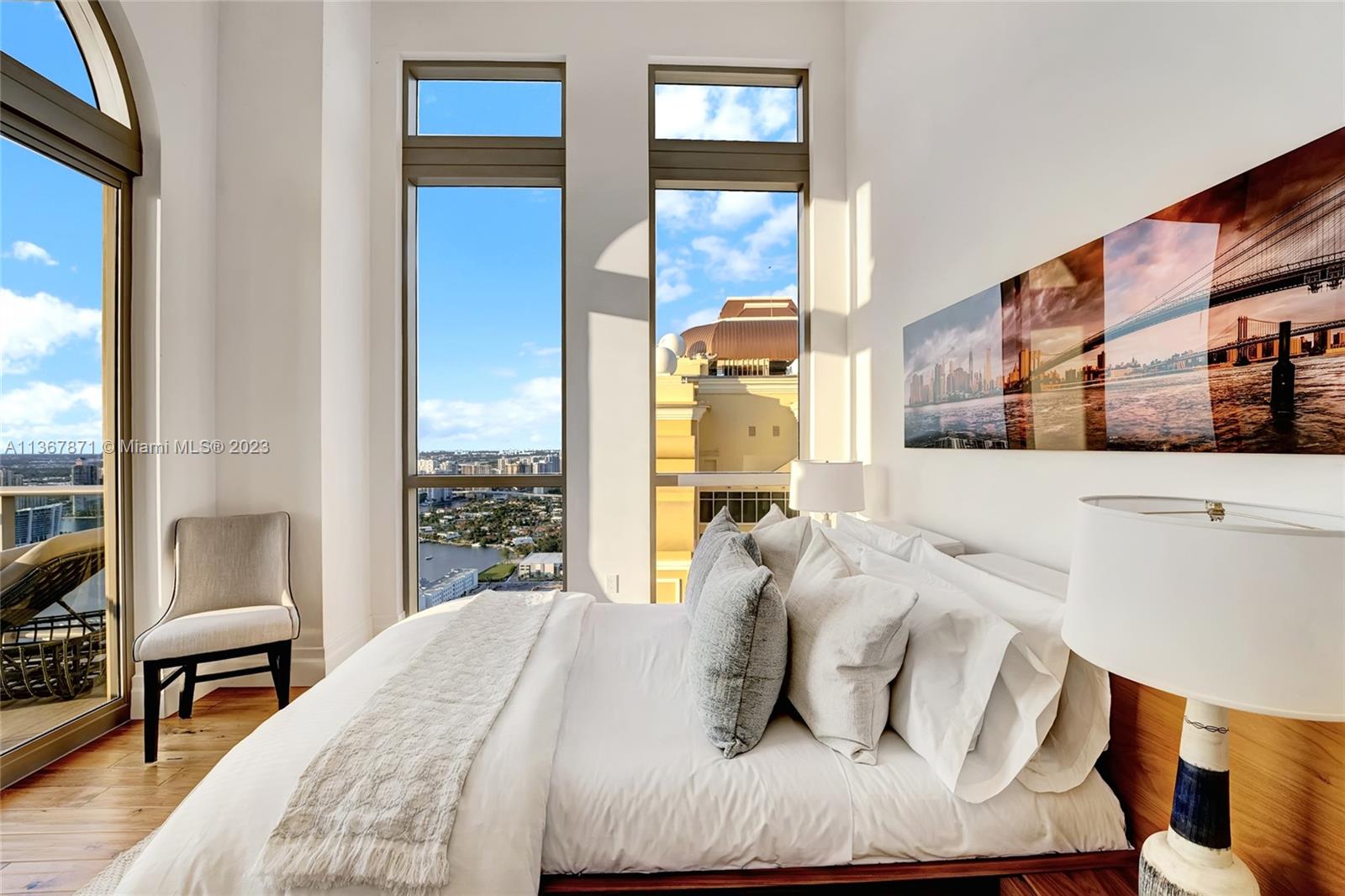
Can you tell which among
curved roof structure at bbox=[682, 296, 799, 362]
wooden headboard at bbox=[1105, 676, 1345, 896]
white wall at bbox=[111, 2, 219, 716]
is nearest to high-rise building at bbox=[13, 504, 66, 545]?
white wall at bbox=[111, 2, 219, 716]

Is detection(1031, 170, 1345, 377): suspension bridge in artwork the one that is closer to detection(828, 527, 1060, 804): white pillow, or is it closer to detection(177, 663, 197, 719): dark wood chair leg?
detection(828, 527, 1060, 804): white pillow

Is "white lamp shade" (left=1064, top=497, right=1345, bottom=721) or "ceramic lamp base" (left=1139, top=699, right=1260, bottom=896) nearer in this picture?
"white lamp shade" (left=1064, top=497, right=1345, bottom=721)

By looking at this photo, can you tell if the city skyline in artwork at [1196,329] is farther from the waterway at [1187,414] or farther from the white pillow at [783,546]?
the white pillow at [783,546]

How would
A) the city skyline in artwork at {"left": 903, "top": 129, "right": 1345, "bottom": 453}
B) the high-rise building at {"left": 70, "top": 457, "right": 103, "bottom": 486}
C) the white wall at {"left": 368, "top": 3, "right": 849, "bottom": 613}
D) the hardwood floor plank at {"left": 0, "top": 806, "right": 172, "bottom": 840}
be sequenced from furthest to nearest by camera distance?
1. the white wall at {"left": 368, "top": 3, "right": 849, "bottom": 613}
2. the high-rise building at {"left": 70, "top": 457, "right": 103, "bottom": 486}
3. the hardwood floor plank at {"left": 0, "top": 806, "right": 172, "bottom": 840}
4. the city skyline in artwork at {"left": 903, "top": 129, "right": 1345, "bottom": 453}

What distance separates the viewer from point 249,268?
9.32 ft

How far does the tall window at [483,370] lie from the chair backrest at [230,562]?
2.71 ft

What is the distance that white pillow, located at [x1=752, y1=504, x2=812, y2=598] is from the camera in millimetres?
1920

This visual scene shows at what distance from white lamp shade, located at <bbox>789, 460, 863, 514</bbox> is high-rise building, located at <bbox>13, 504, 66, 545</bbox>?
115 inches

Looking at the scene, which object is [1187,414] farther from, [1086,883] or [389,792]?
[389,792]

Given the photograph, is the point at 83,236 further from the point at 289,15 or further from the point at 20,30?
the point at 289,15

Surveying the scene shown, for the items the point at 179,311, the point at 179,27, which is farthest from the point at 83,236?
the point at 179,27

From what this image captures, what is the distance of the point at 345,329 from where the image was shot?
121 inches

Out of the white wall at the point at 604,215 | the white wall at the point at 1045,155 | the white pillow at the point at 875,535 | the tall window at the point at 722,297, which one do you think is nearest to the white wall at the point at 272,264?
the white wall at the point at 604,215

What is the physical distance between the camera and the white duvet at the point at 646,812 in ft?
3.39
